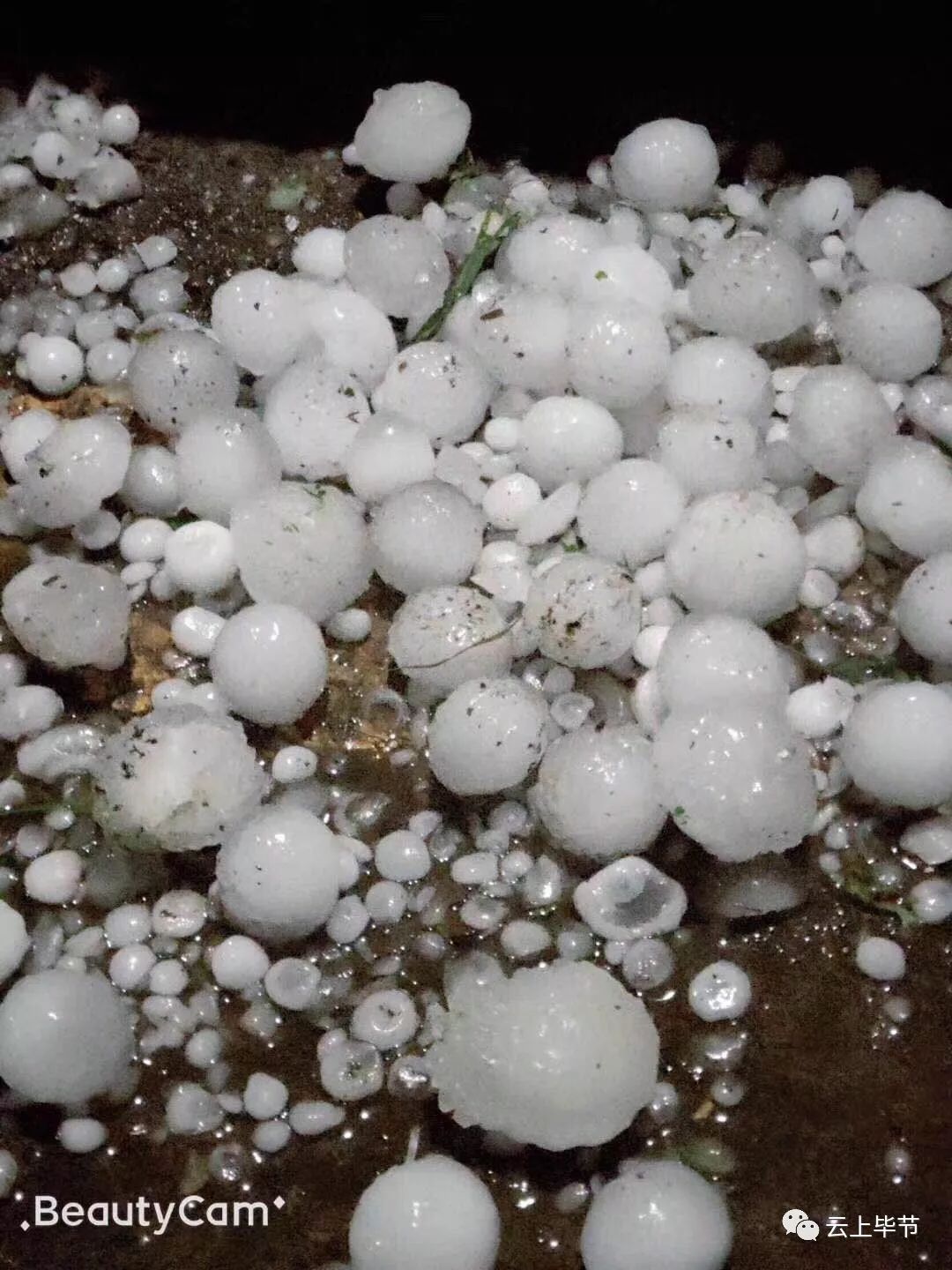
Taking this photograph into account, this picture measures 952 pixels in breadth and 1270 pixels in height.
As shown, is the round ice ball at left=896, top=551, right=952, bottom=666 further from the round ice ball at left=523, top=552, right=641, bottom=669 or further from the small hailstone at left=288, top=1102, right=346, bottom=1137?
the small hailstone at left=288, top=1102, right=346, bottom=1137

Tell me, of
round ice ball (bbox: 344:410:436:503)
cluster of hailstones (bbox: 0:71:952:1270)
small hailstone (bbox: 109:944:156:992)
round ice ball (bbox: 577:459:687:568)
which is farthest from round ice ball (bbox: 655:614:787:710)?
small hailstone (bbox: 109:944:156:992)

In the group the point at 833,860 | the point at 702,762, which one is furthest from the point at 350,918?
the point at 833,860

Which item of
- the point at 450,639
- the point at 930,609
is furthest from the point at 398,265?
the point at 930,609

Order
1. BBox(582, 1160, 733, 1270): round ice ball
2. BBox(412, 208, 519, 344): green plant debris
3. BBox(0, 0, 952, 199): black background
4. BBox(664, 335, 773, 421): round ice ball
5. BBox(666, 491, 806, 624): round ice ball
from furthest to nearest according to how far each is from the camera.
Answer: BBox(0, 0, 952, 199): black background < BBox(412, 208, 519, 344): green plant debris < BBox(664, 335, 773, 421): round ice ball < BBox(666, 491, 806, 624): round ice ball < BBox(582, 1160, 733, 1270): round ice ball

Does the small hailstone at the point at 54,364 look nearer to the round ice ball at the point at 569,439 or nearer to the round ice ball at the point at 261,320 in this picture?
the round ice ball at the point at 261,320

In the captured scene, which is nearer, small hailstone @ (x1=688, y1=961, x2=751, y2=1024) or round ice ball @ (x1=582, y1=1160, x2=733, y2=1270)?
round ice ball @ (x1=582, y1=1160, x2=733, y2=1270)

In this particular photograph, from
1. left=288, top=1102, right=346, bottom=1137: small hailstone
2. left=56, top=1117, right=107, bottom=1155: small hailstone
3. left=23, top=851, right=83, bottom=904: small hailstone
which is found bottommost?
left=56, top=1117, right=107, bottom=1155: small hailstone
